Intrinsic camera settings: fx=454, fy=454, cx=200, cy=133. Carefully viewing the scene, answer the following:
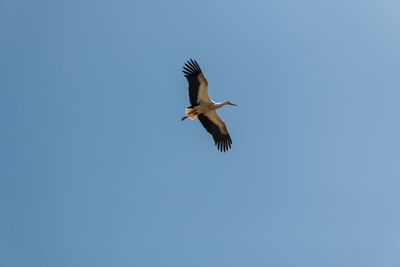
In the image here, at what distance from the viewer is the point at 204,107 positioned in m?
17.8

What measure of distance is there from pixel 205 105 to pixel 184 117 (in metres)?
1.00

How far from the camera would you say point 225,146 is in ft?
61.7

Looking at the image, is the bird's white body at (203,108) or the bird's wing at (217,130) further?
the bird's wing at (217,130)

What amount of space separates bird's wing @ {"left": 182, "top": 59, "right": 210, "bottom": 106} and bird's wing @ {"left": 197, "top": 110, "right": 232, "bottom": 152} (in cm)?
127

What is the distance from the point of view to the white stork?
16875 mm

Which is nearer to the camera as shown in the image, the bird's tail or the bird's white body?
the bird's white body

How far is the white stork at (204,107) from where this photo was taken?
16.9m

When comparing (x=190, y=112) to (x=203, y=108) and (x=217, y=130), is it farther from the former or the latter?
(x=217, y=130)

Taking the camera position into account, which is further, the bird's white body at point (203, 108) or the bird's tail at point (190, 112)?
the bird's tail at point (190, 112)

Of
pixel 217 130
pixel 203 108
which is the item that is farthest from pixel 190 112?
pixel 217 130

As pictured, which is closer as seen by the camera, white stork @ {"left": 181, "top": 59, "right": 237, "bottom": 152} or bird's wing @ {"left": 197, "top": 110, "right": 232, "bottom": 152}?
white stork @ {"left": 181, "top": 59, "right": 237, "bottom": 152}

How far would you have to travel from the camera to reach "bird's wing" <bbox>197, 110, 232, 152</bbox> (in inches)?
737

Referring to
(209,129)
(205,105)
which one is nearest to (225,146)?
(209,129)

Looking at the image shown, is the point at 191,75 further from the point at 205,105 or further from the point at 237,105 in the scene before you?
the point at 237,105
